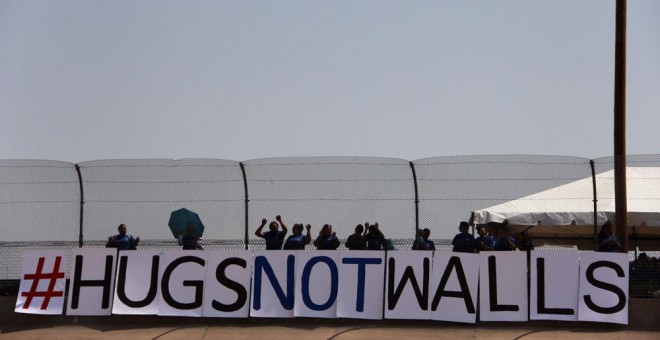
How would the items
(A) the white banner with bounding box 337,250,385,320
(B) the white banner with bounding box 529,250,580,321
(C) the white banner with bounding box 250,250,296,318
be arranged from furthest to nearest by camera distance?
(C) the white banner with bounding box 250,250,296,318, (A) the white banner with bounding box 337,250,385,320, (B) the white banner with bounding box 529,250,580,321

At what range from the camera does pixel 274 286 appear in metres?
16.1

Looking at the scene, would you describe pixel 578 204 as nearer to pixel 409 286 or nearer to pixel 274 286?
pixel 409 286

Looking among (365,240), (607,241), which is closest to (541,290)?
(607,241)

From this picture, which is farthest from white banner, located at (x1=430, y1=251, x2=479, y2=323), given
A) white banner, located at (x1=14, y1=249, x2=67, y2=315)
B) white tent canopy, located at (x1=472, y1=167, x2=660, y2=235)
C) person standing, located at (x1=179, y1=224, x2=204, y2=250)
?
white banner, located at (x1=14, y1=249, x2=67, y2=315)

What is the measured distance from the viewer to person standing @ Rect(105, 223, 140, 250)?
16.7 metres

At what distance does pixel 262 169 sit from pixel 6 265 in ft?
14.4

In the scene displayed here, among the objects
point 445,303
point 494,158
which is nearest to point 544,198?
point 494,158

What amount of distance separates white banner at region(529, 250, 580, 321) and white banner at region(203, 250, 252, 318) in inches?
166

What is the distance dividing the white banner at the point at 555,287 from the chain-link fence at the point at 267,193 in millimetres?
1339

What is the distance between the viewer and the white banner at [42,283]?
16453 millimetres

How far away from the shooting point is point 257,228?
657 inches

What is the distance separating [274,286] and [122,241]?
2567 mm

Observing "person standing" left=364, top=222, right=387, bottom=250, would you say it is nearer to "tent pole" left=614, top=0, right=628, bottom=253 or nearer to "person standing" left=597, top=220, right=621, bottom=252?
"person standing" left=597, top=220, right=621, bottom=252

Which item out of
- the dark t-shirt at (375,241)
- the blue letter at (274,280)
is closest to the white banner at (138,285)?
the blue letter at (274,280)
